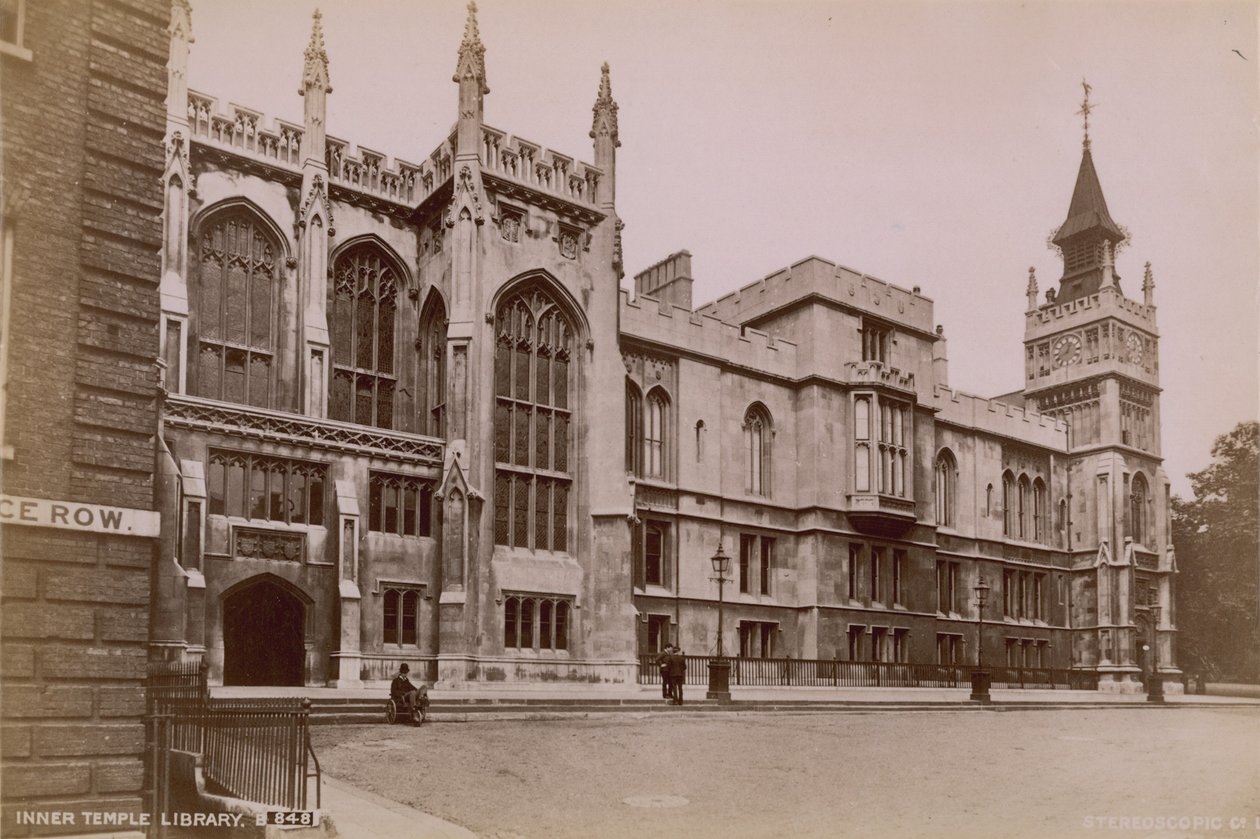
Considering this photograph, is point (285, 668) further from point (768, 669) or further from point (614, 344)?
point (768, 669)

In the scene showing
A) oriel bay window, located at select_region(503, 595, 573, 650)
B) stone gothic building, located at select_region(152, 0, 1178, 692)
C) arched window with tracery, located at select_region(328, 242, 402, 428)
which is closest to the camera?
stone gothic building, located at select_region(152, 0, 1178, 692)

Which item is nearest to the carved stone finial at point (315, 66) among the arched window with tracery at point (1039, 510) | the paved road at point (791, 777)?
the paved road at point (791, 777)

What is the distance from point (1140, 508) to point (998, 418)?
29.9 feet

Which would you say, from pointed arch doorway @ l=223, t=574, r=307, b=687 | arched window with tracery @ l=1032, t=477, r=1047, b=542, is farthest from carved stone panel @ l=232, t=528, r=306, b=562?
arched window with tracery @ l=1032, t=477, r=1047, b=542

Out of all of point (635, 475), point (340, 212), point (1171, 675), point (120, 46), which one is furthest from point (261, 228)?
point (1171, 675)

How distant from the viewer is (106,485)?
12969 mm

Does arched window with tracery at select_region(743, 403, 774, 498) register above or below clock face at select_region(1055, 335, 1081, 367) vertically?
below

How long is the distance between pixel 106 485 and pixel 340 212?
21.4 meters

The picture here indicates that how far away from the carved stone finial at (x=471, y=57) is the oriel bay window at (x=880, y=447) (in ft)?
58.6

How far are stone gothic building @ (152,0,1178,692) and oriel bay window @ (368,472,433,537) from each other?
0.07 meters

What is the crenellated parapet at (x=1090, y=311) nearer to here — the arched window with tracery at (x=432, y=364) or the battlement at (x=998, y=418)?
the battlement at (x=998, y=418)

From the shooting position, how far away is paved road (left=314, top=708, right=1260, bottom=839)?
43.7ft

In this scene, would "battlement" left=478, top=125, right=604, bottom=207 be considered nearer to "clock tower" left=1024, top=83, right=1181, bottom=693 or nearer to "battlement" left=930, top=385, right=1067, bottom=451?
"battlement" left=930, top=385, right=1067, bottom=451

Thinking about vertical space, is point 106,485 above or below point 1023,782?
above
